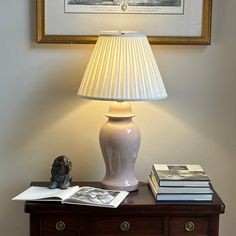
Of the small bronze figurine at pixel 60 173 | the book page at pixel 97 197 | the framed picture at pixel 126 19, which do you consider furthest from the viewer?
the framed picture at pixel 126 19

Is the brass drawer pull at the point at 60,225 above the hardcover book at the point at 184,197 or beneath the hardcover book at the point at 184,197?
beneath

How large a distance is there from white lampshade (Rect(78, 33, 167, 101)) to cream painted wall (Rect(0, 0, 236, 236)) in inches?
10.7

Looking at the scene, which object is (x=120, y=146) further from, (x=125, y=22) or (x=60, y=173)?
(x=125, y=22)

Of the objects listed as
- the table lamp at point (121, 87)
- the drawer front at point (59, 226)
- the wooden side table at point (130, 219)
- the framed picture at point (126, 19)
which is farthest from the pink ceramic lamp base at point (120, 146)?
the framed picture at point (126, 19)

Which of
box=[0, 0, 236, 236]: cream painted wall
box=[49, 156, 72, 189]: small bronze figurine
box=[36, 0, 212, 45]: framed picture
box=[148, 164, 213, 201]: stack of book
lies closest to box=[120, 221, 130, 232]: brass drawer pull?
box=[148, 164, 213, 201]: stack of book

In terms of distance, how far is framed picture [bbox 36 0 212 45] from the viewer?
85.4 inches

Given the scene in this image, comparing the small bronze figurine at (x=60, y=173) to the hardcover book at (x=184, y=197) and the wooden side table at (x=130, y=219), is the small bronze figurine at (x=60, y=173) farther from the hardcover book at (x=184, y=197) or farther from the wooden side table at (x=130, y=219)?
the hardcover book at (x=184, y=197)

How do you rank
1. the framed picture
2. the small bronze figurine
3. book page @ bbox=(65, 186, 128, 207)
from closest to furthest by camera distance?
book page @ bbox=(65, 186, 128, 207), the small bronze figurine, the framed picture

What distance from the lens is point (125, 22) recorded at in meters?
2.19

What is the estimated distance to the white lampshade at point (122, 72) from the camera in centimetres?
191

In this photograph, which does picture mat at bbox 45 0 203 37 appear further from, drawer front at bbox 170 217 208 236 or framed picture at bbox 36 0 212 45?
drawer front at bbox 170 217 208 236

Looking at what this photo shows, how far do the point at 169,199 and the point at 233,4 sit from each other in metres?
0.89

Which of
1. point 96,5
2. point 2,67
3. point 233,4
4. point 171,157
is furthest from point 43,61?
point 233,4

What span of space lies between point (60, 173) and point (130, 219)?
1.08ft
